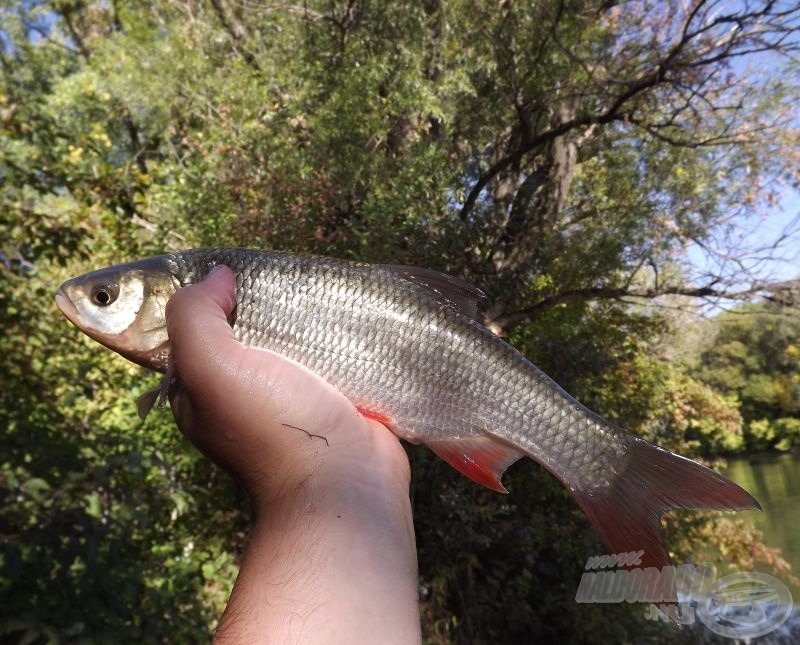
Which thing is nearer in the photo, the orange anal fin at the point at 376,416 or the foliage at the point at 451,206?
the orange anal fin at the point at 376,416

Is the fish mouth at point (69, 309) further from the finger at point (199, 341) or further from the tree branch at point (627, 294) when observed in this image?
the tree branch at point (627, 294)

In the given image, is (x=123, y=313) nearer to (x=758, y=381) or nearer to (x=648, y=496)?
(x=648, y=496)

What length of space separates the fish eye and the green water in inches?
386

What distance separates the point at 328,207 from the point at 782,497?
728 inches

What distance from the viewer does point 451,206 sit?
7.31 m

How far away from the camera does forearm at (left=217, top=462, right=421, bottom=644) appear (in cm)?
154

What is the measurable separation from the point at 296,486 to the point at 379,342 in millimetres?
691

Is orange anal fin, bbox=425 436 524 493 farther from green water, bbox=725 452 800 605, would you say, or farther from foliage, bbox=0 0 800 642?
green water, bbox=725 452 800 605

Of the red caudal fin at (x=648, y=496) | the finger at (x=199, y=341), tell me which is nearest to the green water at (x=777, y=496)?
the red caudal fin at (x=648, y=496)

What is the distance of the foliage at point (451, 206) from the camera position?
5.34 m

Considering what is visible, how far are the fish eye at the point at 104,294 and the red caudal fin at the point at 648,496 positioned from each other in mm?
2047
